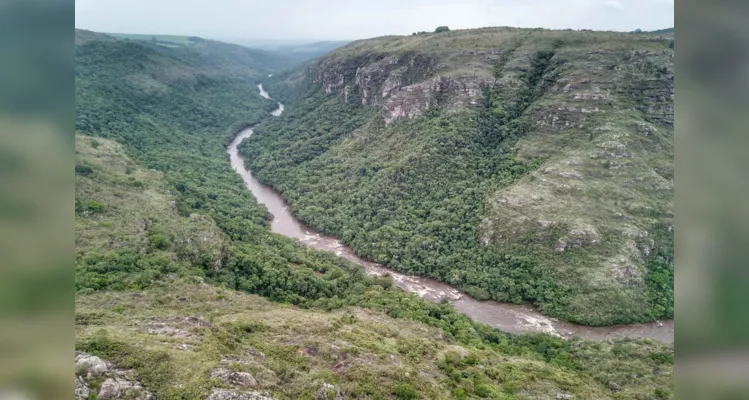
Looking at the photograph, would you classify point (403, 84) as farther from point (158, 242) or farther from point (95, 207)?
point (95, 207)

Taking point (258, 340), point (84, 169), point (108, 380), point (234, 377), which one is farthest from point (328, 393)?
point (84, 169)

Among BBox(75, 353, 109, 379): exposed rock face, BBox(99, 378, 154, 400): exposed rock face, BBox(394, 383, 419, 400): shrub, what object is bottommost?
BBox(394, 383, 419, 400): shrub

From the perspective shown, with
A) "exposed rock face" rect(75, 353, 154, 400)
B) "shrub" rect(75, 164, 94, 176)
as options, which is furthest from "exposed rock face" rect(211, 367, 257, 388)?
"shrub" rect(75, 164, 94, 176)

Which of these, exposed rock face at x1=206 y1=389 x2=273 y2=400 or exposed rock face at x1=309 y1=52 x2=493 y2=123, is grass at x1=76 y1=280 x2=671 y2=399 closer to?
exposed rock face at x1=206 y1=389 x2=273 y2=400

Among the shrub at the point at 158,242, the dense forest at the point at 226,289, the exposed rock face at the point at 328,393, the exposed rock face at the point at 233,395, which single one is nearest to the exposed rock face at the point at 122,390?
the dense forest at the point at 226,289

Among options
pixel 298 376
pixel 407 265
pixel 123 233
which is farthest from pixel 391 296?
pixel 123 233
